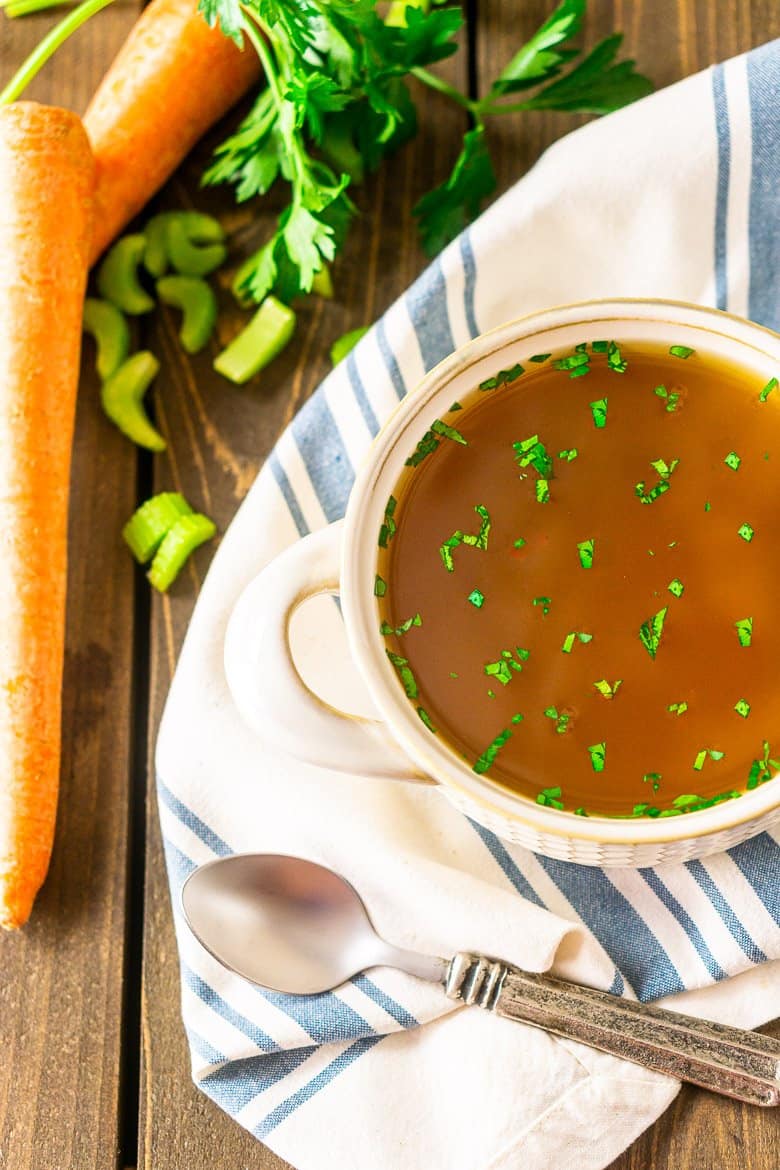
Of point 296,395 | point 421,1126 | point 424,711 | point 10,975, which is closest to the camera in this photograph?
point 424,711

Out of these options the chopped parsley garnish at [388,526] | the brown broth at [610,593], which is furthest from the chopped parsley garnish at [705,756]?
the chopped parsley garnish at [388,526]

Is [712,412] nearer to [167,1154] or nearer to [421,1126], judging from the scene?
[421,1126]

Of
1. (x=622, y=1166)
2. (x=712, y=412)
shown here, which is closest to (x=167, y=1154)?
(x=622, y=1166)

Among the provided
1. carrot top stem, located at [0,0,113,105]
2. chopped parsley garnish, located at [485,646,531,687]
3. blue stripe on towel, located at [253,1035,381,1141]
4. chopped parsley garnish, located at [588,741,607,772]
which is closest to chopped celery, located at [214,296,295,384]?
carrot top stem, located at [0,0,113,105]

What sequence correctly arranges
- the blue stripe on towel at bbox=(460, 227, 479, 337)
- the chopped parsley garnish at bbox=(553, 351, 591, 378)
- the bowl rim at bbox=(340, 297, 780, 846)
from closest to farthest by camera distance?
the bowl rim at bbox=(340, 297, 780, 846), the chopped parsley garnish at bbox=(553, 351, 591, 378), the blue stripe on towel at bbox=(460, 227, 479, 337)

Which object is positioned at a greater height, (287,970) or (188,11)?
(188,11)

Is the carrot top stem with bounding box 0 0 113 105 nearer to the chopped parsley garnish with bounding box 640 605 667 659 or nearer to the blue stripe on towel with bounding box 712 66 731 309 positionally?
the blue stripe on towel with bounding box 712 66 731 309
